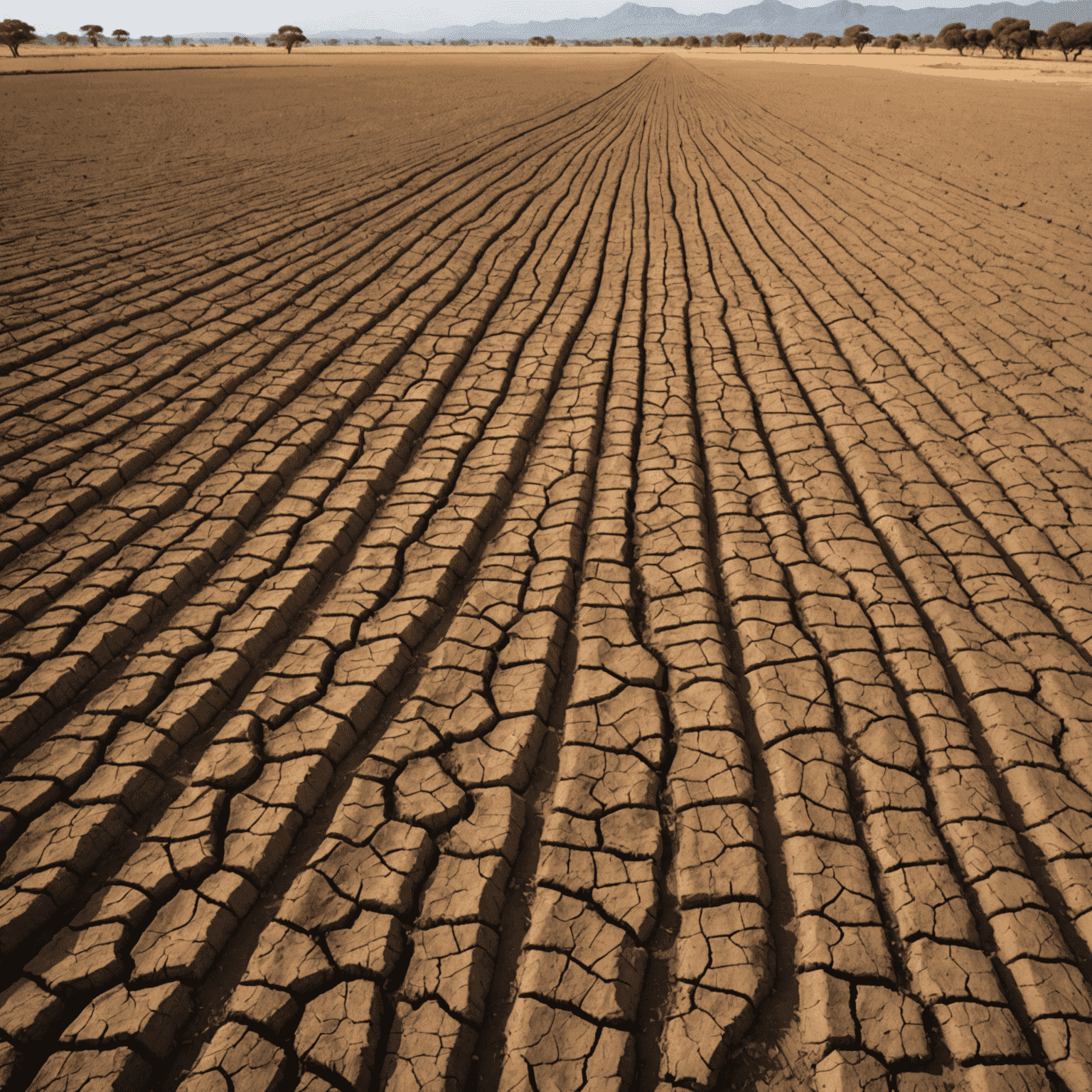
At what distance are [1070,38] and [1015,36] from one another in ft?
Answer: 9.68

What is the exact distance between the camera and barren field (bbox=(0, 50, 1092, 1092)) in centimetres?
154

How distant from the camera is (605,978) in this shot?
158 cm

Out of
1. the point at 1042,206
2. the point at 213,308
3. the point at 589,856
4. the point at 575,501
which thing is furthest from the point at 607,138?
the point at 589,856

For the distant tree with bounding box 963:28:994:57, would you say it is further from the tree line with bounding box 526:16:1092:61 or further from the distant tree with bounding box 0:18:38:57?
the distant tree with bounding box 0:18:38:57

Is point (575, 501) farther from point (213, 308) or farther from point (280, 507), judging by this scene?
point (213, 308)

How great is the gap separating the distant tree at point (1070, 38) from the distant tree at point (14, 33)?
5891 cm

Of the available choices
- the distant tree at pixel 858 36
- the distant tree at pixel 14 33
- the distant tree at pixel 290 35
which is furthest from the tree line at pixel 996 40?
the distant tree at pixel 14 33

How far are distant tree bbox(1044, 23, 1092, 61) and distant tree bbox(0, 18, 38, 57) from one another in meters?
58.9

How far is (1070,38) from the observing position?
1479 inches

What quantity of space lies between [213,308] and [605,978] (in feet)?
16.3

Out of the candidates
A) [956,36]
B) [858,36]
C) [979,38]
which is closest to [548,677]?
[979,38]

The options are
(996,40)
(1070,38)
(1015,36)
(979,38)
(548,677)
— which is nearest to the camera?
(548,677)

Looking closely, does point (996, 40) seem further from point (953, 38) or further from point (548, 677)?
point (548, 677)

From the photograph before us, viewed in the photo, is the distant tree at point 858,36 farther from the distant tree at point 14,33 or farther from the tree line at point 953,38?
the distant tree at point 14,33
